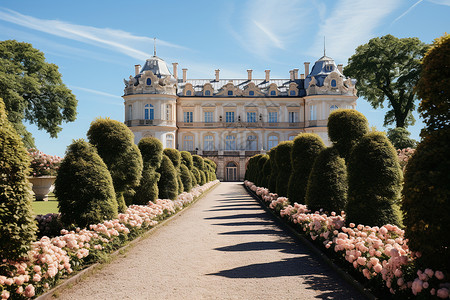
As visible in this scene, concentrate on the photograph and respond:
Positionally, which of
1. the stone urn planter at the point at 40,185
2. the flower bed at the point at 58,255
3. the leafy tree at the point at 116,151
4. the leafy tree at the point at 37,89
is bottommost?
the flower bed at the point at 58,255

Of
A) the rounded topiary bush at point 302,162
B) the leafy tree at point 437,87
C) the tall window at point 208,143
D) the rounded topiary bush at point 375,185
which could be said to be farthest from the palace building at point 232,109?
the leafy tree at point 437,87

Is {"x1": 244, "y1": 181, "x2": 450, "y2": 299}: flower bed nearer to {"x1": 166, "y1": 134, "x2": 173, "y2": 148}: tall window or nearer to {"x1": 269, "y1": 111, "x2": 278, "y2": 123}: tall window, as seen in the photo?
{"x1": 166, "y1": 134, "x2": 173, "y2": 148}: tall window

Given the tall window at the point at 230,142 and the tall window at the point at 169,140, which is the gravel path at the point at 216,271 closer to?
the tall window at the point at 169,140

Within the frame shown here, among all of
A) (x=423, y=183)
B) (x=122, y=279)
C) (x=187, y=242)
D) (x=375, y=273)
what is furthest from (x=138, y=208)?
(x=423, y=183)

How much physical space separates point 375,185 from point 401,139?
26850mm

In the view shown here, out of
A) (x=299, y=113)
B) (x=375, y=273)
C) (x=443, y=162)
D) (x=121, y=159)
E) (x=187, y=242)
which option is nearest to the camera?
(x=443, y=162)

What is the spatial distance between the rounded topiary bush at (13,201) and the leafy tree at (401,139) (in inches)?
1198

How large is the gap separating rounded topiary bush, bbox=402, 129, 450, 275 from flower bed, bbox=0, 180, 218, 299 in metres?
4.52

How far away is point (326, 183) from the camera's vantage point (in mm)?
9742

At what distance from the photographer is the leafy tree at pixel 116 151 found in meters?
10.7

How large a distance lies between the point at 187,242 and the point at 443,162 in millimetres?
6019

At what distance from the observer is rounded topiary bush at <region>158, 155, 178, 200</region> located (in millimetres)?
15086

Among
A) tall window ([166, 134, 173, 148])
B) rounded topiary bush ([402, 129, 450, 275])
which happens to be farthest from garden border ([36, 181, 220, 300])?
tall window ([166, 134, 173, 148])

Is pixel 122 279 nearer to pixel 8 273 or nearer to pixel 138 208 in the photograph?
pixel 8 273
